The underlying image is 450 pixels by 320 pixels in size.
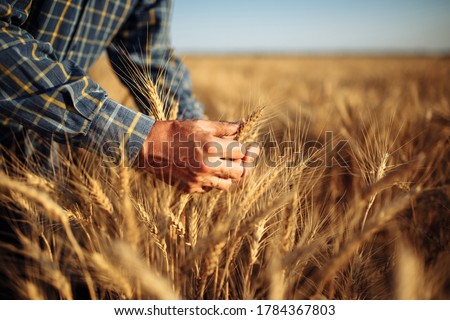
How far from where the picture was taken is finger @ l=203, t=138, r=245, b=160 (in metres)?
0.61

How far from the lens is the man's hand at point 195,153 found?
617 mm

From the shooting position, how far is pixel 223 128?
25.4 inches

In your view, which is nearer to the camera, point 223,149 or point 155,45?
point 223,149

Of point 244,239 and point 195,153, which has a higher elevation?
point 195,153

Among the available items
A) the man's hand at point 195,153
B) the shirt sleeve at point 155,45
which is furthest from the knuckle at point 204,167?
the shirt sleeve at point 155,45

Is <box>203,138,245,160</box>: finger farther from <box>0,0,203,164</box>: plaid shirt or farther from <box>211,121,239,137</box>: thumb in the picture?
<box>0,0,203,164</box>: plaid shirt

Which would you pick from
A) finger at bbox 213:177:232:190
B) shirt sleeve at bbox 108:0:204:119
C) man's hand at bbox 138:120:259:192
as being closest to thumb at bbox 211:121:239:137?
man's hand at bbox 138:120:259:192

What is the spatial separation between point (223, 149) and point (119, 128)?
228 mm

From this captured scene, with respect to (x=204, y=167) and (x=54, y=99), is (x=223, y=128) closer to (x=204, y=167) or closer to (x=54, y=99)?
(x=204, y=167)

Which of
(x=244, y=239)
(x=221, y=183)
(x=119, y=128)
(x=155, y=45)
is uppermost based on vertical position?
(x=155, y=45)

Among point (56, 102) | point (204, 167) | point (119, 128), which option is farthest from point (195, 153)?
point (56, 102)
